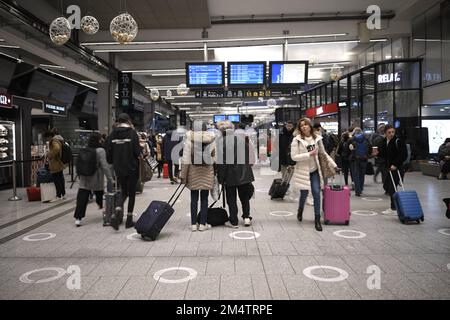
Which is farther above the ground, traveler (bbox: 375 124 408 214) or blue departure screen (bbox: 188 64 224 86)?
blue departure screen (bbox: 188 64 224 86)

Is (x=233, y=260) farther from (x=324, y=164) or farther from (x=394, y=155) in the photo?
(x=394, y=155)

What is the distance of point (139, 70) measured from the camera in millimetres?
16766

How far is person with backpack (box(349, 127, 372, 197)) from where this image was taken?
324 inches

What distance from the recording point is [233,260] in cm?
398

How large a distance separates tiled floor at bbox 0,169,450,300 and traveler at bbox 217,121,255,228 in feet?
1.25

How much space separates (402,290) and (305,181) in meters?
2.44

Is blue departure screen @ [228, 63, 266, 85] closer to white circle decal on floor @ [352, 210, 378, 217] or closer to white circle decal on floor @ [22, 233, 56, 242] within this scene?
white circle decal on floor @ [352, 210, 378, 217]

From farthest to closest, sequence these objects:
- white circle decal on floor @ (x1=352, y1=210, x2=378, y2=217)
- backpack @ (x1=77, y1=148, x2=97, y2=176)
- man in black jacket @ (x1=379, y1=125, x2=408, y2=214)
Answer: white circle decal on floor @ (x1=352, y1=210, x2=378, y2=217), man in black jacket @ (x1=379, y1=125, x2=408, y2=214), backpack @ (x1=77, y1=148, x2=97, y2=176)

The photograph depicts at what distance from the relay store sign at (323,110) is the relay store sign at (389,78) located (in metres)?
4.38

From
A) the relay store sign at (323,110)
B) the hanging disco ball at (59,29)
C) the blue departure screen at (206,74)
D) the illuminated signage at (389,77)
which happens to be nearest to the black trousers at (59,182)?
the hanging disco ball at (59,29)

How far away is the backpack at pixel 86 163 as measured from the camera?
5.70 m

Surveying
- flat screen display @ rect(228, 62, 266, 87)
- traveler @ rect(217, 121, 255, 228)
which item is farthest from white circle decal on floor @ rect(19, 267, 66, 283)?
flat screen display @ rect(228, 62, 266, 87)

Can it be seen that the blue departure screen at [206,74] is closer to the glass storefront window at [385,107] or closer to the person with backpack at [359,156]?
the person with backpack at [359,156]

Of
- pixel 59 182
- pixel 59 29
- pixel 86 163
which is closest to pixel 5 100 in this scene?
pixel 59 182
